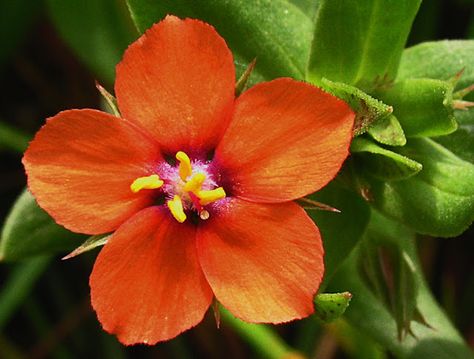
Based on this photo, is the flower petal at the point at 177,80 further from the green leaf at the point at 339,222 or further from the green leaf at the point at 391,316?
the green leaf at the point at 391,316

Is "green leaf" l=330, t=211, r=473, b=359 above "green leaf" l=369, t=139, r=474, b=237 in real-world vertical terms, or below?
below

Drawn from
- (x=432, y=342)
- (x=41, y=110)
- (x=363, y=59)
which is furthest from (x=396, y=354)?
(x=41, y=110)

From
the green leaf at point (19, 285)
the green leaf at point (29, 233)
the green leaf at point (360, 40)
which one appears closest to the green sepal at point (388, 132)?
the green leaf at point (360, 40)

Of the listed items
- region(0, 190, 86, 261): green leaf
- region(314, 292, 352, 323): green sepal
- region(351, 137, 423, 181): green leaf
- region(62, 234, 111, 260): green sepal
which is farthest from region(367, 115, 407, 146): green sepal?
region(0, 190, 86, 261): green leaf

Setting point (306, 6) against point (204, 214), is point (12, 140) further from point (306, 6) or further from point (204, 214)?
point (204, 214)

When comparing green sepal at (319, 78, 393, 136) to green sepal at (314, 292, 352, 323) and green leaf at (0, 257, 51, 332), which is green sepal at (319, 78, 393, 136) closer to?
green sepal at (314, 292, 352, 323)

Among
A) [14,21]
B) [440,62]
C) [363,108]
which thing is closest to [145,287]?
[363,108]
